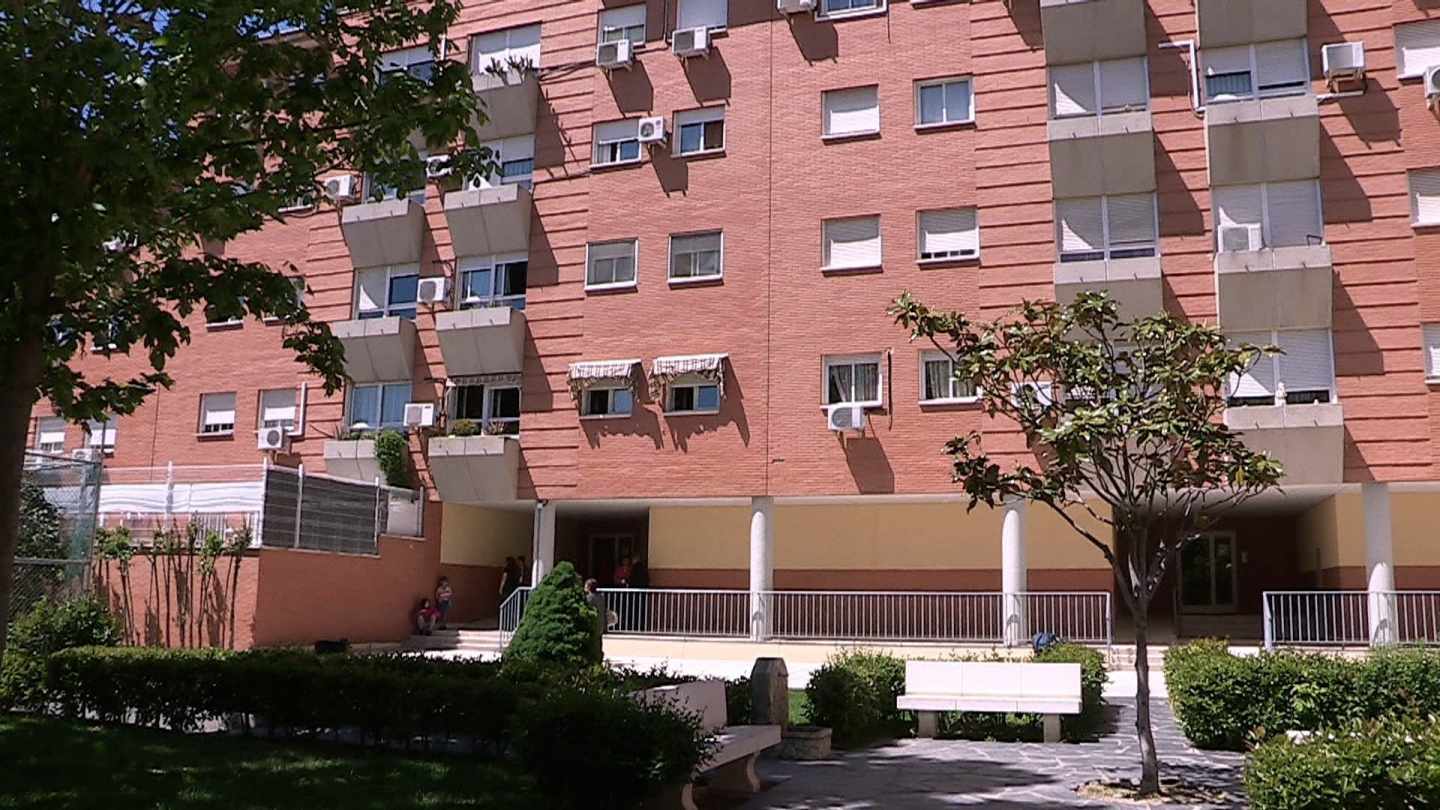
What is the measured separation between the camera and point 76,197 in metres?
8.46

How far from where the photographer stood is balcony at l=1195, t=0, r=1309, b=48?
21922 mm

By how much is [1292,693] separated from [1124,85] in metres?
13.7

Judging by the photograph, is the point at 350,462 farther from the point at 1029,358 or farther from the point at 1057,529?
the point at 1029,358

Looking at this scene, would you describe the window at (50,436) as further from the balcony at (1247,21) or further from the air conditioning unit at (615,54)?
the balcony at (1247,21)

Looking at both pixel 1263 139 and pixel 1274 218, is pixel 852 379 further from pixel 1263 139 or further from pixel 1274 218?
pixel 1263 139

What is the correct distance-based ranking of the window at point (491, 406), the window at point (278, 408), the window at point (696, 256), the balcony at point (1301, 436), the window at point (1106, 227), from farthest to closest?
the window at point (278, 408), the window at point (491, 406), the window at point (696, 256), the window at point (1106, 227), the balcony at point (1301, 436)

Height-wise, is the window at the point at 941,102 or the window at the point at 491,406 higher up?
the window at the point at 941,102

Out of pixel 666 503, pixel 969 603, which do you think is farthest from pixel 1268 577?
pixel 666 503

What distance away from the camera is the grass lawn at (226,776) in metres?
8.52

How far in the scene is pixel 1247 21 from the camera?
72.6 ft

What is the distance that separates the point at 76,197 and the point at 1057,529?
19.6m

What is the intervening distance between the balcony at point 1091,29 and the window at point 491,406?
1273 cm

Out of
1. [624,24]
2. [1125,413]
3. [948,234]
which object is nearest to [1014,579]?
[948,234]

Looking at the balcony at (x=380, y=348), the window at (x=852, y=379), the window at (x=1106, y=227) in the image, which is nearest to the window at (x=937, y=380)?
the window at (x=852, y=379)
